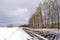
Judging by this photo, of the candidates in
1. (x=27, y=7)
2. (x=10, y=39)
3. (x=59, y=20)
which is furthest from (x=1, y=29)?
(x=59, y=20)

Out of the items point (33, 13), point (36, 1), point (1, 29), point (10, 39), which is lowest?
point (10, 39)

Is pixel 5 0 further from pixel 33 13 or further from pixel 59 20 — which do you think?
pixel 59 20

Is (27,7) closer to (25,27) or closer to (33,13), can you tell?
(33,13)

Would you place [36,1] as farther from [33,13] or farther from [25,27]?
[25,27]

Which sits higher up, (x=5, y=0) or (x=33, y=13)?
(x=5, y=0)

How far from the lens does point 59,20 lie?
2404mm

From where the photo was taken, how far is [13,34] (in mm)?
2361

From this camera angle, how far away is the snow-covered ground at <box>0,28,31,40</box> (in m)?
2.35

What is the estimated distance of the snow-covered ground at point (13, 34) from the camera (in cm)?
235

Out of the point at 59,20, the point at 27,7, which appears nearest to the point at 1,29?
the point at 27,7

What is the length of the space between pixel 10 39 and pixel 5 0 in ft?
2.01

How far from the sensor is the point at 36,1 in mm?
2389

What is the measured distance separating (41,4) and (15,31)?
59 cm

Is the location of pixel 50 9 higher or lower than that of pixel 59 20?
higher
